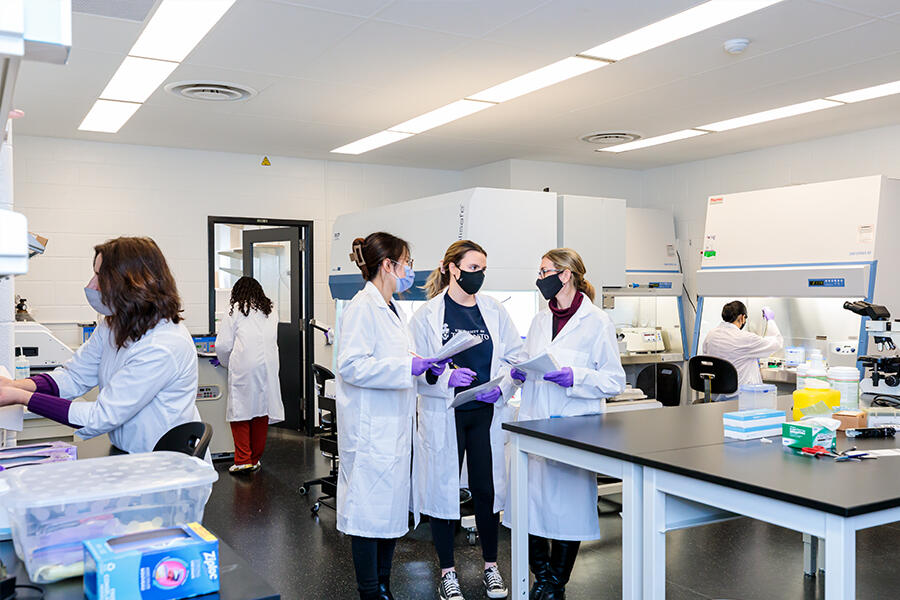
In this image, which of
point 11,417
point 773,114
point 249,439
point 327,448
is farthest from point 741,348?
point 11,417

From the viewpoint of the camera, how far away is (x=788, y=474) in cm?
193

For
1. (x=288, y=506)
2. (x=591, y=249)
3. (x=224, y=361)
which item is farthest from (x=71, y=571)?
(x=224, y=361)

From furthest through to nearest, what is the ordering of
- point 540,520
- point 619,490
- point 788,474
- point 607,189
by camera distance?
point 607,189 < point 619,490 < point 540,520 < point 788,474

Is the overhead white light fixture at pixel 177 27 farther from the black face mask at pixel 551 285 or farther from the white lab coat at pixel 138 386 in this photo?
the black face mask at pixel 551 285

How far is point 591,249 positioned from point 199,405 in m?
3.14

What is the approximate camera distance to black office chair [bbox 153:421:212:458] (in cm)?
209

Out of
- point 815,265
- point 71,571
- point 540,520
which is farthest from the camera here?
point 815,265

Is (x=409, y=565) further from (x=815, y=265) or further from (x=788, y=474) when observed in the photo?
(x=815, y=265)

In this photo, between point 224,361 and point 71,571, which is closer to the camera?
point 71,571

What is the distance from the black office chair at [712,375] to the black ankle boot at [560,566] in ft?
8.64

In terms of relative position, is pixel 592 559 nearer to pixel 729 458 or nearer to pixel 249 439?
pixel 729 458

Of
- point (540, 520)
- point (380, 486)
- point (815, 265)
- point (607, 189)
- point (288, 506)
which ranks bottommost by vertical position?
point (288, 506)

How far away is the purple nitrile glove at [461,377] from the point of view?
291cm

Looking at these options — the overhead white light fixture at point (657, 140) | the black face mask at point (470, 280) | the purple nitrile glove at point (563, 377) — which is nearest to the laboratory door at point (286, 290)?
the overhead white light fixture at point (657, 140)
